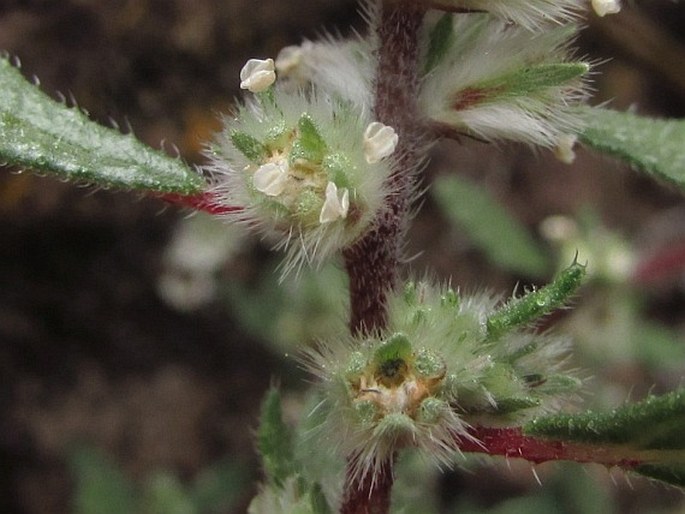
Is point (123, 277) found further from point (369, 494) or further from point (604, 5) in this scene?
point (604, 5)

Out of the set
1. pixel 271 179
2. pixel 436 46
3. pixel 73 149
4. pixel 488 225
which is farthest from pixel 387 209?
pixel 488 225

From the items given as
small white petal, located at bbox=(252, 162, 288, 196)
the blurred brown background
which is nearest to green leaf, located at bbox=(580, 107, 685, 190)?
small white petal, located at bbox=(252, 162, 288, 196)

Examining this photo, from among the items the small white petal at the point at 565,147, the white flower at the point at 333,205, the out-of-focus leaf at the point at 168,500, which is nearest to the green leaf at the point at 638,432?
the white flower at the point at 333,205

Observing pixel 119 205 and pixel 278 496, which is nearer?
pixel 278 496

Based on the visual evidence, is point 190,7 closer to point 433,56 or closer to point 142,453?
point 142,453

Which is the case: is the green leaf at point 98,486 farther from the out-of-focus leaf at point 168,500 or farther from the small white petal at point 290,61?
the small white petal at point 290,61

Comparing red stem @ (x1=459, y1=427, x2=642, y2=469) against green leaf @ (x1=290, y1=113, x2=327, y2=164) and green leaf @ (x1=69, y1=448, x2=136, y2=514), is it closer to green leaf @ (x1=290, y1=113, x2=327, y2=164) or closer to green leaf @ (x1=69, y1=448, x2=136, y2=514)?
green leaf @ (x1=290, y1=113, x2=327, y2=164)

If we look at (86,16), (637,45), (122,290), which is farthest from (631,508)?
(86,16)
